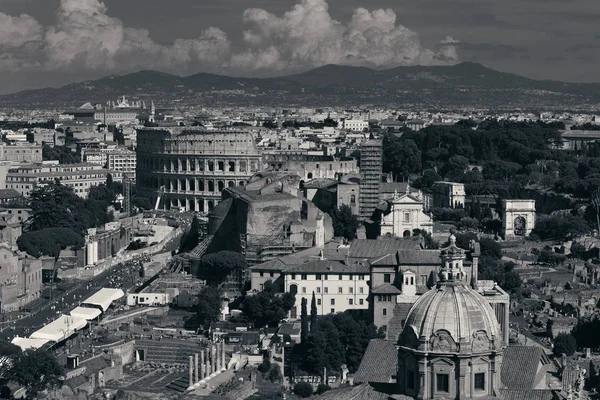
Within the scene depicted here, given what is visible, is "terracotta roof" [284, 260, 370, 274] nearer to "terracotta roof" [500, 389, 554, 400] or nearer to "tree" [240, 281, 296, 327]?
"tree" [240, 281, 296, 327]

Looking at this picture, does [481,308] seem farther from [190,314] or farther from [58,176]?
[58,176]

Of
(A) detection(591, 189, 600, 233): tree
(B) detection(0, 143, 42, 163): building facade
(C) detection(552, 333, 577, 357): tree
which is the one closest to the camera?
(C) detection(552, 333, 577, 357): tree

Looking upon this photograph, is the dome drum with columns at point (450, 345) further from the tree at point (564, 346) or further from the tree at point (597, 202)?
the tree at point (597, 202)

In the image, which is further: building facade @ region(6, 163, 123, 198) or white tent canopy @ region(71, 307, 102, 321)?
building facade @ region(6, 163, 123, 198)

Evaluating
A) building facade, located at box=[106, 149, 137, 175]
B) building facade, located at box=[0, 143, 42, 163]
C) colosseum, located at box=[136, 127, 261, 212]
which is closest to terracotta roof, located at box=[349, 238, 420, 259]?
colosseum, located at box=[136, 127, 261, 212]

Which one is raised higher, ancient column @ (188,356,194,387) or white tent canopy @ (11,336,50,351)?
ancient column @ (188,356,194,387)

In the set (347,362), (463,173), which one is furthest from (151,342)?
(463,173)

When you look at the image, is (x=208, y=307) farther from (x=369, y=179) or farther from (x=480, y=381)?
(x=480, y=381)
